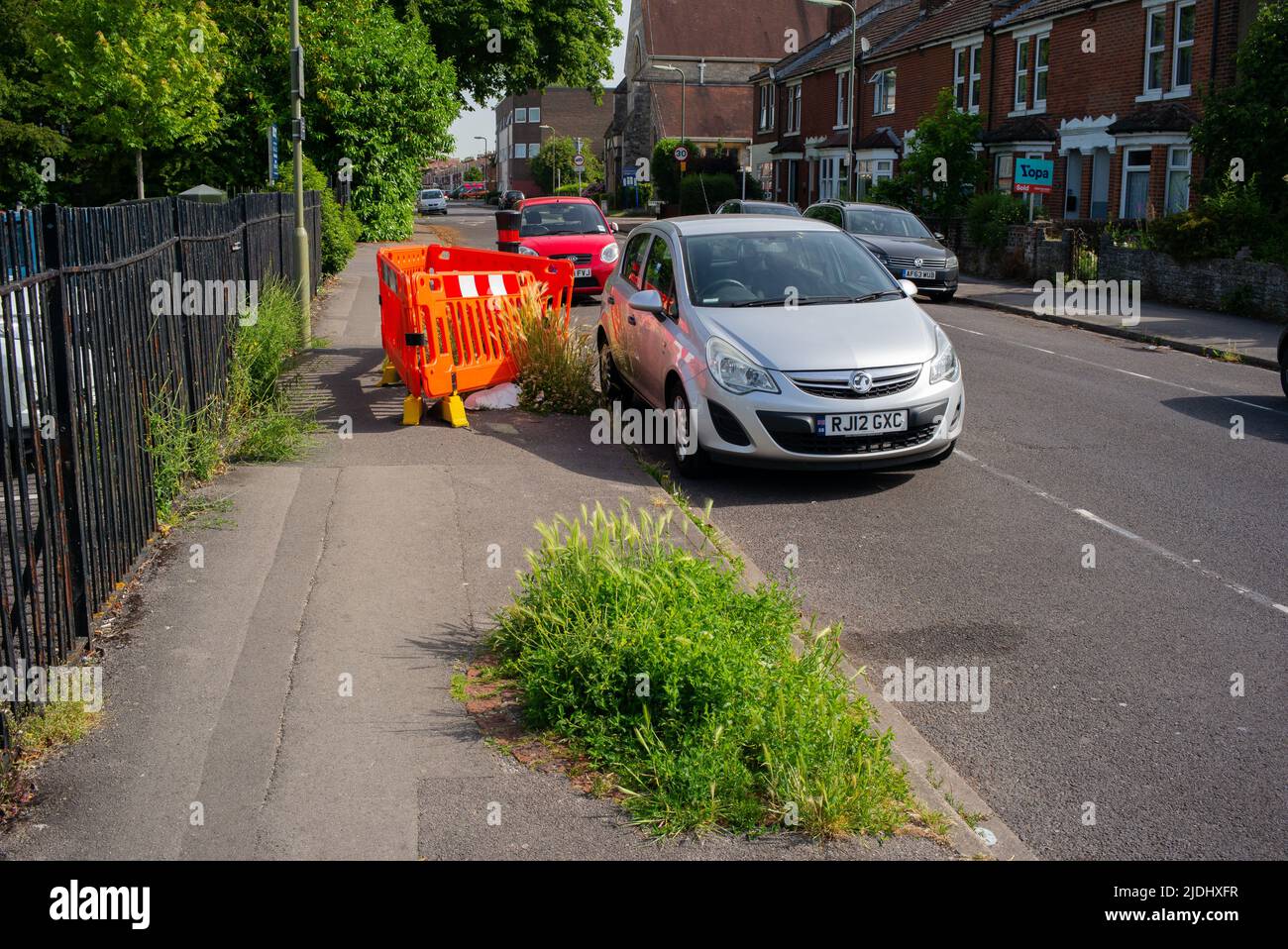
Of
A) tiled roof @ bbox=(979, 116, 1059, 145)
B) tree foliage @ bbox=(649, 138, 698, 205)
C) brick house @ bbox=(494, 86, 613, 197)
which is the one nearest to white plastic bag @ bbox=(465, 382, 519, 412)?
tiled roof @ bbox=(979, 116, 1059, 145)

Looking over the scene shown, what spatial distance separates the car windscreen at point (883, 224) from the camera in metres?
25.1

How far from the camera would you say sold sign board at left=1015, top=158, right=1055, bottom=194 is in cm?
2619

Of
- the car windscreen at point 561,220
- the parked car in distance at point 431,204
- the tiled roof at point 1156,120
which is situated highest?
the tiled roof at point 1156,120

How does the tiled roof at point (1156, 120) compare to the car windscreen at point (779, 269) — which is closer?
the car windscreen at point (779, 269)

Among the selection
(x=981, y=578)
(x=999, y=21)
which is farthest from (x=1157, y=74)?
(x=981, y=578)

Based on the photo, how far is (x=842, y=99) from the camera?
53406 millimetres

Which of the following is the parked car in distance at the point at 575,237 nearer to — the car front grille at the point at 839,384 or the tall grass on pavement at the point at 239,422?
the tall grass on pavement at the point at 239,422

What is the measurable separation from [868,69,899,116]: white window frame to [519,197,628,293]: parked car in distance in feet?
87.4

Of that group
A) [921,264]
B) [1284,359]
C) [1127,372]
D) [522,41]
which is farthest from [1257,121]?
[522,41]

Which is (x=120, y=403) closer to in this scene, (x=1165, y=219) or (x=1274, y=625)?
(x=1274, y=625)

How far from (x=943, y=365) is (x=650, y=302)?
7.44ft

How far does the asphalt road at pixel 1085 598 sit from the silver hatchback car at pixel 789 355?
42cm

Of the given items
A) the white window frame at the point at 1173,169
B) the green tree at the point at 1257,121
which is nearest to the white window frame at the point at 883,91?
the white window frame at the point at 1173,169

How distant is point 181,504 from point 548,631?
12.0ft
